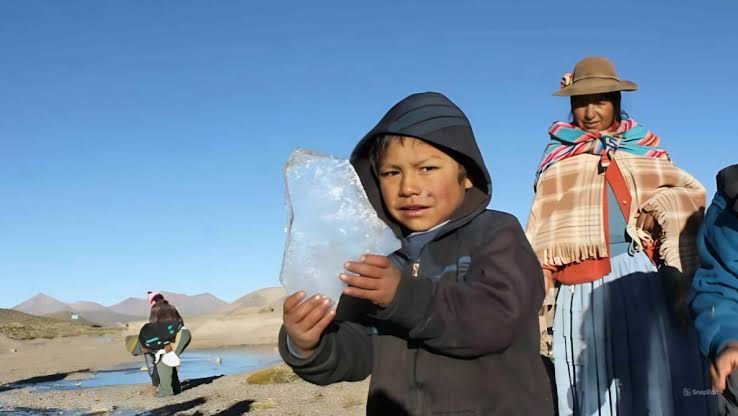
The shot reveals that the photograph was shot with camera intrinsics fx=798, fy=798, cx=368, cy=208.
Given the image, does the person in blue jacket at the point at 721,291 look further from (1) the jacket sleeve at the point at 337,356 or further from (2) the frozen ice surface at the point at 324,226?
(2) the frozen ice surface at the point at 324,226

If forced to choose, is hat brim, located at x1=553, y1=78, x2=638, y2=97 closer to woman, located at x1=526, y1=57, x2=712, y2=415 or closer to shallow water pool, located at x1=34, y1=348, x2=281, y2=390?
woman, located at x1=526, y1=57, x2=712, y2=415

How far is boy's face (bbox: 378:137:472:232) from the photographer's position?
242 centimetres

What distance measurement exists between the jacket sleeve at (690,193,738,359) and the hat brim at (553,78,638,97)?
184 centimetres

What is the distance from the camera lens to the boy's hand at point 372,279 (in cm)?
177

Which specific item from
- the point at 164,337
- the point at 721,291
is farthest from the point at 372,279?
the point at 164,337

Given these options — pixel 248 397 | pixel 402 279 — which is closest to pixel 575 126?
pixel 402 279

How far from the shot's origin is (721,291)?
2984 mm

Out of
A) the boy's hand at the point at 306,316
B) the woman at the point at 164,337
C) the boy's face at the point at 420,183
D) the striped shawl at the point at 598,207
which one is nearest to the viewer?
the boy's hand at the point at 306,316

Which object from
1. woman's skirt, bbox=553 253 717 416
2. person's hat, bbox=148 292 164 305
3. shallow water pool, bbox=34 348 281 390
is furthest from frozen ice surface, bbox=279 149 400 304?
shallow water pool, bbox=34 348 281 390

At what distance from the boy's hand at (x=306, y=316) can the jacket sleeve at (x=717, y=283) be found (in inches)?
61.8

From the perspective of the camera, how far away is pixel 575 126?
5145mm

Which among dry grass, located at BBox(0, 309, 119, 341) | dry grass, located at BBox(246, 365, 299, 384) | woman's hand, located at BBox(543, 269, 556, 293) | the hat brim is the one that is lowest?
dry grass, located at BBox(246, 365, 299, 384)

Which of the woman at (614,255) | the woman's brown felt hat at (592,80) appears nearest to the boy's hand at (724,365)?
the woman at (614,255)

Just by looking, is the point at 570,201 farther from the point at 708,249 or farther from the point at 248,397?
the point at 248,397
